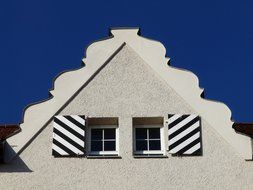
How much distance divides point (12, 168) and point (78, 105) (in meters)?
1.94

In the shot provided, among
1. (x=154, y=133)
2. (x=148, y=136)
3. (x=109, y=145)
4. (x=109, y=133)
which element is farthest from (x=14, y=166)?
(x=154, y=133)

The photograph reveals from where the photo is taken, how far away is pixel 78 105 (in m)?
16.3

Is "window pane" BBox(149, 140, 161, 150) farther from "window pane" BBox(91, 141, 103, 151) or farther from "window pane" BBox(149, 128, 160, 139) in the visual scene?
"window pane" BBox(91, 141, 103, 151)

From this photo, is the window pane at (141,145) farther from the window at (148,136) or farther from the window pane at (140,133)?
the window pane at (140,133)

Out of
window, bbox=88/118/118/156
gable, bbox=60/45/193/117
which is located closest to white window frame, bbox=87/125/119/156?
window, bbox=88/118/118/156

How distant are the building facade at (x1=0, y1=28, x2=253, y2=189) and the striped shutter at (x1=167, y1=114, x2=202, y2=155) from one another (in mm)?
21

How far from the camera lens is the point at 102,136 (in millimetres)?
16438

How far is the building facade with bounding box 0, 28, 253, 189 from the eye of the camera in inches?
609

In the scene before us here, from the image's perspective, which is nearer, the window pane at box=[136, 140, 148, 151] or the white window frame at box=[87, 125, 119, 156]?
the white window frame at box=[87, 125, 119, 156]

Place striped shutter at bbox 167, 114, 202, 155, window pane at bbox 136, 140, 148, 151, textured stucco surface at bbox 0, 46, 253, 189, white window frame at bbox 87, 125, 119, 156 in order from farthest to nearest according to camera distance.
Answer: window pane at bbox 136, 140, 148, 151
white window frame at bbox 87, 125, 119, 156
striped shutter at bbox 167, 114, 202, 155
textured stucco surface at bbox 0, 46, 253, 189

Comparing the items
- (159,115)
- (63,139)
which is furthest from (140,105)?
(63,139)

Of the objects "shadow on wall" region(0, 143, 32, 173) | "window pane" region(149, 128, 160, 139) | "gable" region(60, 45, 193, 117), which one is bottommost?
"shadow on wall" region(0, 143, 32, 173)

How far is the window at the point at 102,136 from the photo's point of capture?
636 inches

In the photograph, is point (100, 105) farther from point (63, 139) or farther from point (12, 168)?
point (12, 168)
